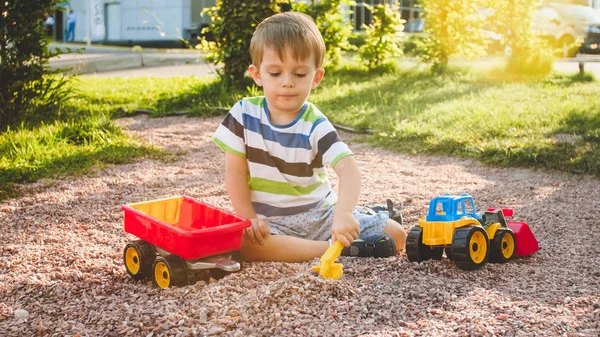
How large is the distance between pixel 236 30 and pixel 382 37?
3.01m

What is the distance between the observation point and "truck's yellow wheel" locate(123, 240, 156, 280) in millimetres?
2582

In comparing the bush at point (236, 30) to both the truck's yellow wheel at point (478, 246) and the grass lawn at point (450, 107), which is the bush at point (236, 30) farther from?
the truck's yellow wheel at point (478, 246)

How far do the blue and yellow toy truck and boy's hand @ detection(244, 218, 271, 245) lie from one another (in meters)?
0.62

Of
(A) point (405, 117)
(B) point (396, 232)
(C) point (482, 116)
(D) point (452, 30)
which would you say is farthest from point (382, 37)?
(B) point (396, 232)

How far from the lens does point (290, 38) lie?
264 cm

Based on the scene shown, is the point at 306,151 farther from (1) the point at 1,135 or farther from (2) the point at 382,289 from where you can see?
(1) the point at 1,135

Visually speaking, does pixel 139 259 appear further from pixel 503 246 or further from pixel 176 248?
pixel 503 246

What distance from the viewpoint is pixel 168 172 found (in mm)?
4844

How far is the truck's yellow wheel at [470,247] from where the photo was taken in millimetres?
2549

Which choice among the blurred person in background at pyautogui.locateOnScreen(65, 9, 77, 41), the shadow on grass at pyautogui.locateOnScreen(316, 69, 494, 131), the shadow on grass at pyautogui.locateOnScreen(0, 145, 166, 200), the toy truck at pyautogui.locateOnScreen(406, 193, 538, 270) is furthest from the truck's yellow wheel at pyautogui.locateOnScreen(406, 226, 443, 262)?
the blurred person in background at pyautogui.locateOnScreen(65, 9, 77, 41)

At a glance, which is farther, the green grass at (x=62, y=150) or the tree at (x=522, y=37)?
the tree at (x=522, y=37)

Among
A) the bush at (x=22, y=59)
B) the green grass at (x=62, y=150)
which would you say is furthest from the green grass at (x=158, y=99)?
the green grass at (x=62, y=150)

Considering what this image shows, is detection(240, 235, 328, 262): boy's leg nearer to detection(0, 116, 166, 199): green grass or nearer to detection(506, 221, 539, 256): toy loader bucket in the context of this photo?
detection(506, 221, 539, 256): toy loader bucket

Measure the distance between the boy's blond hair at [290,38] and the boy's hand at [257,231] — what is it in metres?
0.71
